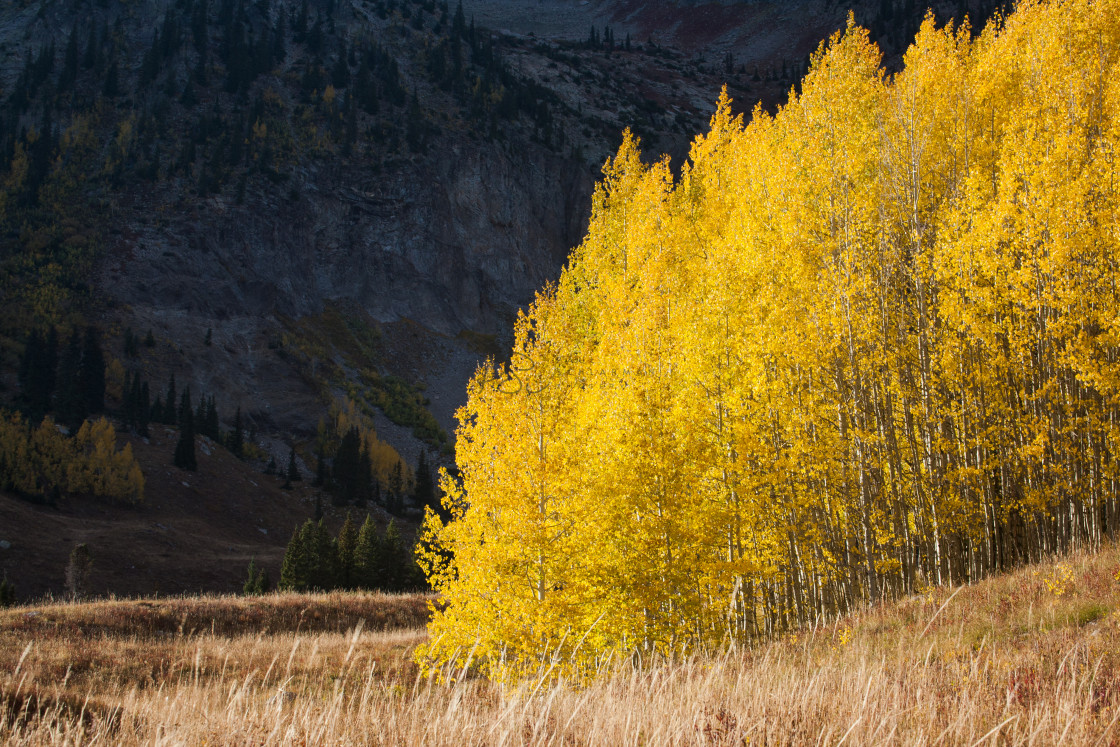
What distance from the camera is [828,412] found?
1151 cm

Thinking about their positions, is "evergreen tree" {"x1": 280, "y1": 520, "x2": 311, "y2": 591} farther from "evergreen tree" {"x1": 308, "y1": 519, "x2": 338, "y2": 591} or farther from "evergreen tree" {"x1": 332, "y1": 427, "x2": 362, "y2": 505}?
"evergreen tree" {"x1": 332, "y1": 427, "x2": 362, "y2": 505}

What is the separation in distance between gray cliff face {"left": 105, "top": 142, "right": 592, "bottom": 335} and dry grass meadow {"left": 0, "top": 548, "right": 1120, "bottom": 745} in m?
72.7

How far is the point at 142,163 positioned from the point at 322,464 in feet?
183

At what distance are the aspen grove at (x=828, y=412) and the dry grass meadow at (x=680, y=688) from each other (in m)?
1.58

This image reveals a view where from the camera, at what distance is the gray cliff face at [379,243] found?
80.4 m

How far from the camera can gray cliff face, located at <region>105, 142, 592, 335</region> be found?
8038 cm

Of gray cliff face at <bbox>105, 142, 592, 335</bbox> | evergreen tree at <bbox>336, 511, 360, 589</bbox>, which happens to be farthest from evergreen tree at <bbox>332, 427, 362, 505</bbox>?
gray cliff face at <bbox>105, 142, 592, 335</bbox>

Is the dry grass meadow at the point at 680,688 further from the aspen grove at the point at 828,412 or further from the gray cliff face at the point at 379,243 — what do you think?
the gray cliff face at the point at 379,243

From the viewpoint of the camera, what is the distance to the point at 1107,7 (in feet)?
42.9

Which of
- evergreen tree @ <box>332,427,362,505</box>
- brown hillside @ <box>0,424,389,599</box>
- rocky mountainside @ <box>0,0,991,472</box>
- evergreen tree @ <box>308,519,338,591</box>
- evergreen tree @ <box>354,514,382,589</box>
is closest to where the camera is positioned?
evergreen tree @ <box>308,519,338,591</box>

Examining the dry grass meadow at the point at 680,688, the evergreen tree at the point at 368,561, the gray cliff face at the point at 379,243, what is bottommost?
the evergreen tree at the point at 368,561

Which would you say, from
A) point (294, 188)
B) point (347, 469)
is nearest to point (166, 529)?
point (347, 469)

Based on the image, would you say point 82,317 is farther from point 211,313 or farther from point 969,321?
point 969,321

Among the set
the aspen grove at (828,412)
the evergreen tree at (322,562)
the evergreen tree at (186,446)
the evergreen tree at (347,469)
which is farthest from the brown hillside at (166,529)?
the aspen grove at (828,412)
